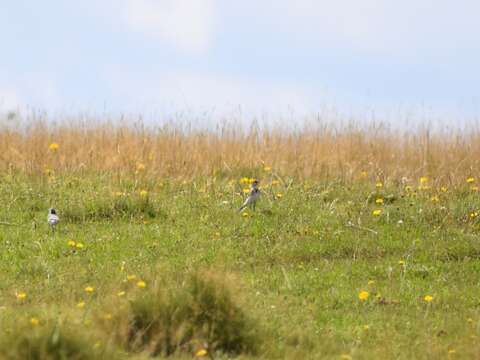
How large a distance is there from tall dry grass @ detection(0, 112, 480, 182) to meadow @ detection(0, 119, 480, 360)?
45 mm

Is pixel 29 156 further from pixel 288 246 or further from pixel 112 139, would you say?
pixel 288 246

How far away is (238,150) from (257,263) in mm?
6919

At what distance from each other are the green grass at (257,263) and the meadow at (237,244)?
0.08ft

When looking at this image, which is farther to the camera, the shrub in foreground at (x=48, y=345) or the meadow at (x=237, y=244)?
the meadow at (x=237, y=244)

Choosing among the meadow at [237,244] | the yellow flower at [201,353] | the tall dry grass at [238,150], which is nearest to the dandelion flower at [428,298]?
the meadow at [237,244]

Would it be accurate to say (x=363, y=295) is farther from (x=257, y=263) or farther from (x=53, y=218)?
(x=53, y=218)

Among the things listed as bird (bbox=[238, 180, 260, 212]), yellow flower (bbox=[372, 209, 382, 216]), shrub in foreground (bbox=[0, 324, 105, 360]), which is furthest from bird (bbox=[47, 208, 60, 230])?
shrub in foreground (bbox=[0, 324, 105, 360])

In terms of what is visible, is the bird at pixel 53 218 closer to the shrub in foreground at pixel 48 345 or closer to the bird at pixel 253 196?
the bird at pixel 253 196

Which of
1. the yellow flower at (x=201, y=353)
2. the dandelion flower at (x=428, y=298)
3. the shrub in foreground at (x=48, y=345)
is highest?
the shrub in foreground at (x=48, y=345)

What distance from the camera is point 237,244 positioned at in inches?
401

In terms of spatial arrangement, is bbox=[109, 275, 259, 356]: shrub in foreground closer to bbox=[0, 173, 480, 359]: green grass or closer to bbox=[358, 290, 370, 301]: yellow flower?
bbox=[0, 173, 480, 359]: green grass

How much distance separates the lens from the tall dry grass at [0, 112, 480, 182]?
50.7ft

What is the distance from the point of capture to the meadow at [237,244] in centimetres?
657

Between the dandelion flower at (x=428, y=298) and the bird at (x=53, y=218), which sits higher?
the bird at (x=53, y=218)
